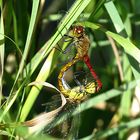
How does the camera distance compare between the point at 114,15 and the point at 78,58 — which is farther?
the point at 78,58

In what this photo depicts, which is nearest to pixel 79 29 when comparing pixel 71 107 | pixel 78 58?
pixel 78 58

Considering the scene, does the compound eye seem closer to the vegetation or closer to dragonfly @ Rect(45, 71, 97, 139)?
the vegetation

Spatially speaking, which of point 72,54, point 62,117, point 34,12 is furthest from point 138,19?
point 34,12

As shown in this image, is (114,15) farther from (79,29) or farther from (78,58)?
(78,58)

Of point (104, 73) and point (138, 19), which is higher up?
point (138, 19)

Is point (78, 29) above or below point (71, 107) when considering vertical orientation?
above

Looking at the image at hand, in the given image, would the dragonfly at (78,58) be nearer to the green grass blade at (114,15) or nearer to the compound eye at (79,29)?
the compound eye at (79,29)

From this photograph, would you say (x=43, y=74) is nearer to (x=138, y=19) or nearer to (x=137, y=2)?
(x=138, y=19)

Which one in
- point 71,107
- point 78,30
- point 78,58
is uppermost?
point 78,30

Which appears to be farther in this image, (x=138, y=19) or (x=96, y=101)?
(x=138, y=19)
